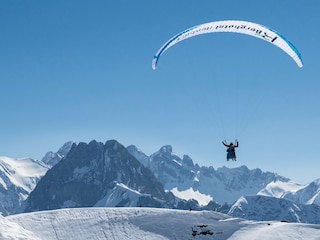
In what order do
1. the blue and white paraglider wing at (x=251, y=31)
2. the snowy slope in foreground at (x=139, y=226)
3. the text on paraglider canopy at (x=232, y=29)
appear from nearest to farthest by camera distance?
1. the blue and white paraglider wing at (x=251, y=31)
2. the text on paraglider canopy at (x=232, y=29)
3. the snowy slope in foreground at (x=139, y=226)

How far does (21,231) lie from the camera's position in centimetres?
1833

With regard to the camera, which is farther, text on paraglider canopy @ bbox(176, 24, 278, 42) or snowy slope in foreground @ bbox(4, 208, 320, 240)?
snowy slope in foreground @ bbox(4, 208, 320, 240)

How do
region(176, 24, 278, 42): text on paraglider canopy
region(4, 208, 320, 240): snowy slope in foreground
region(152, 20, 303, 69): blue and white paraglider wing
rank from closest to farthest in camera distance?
region(152, 20, 303, 69): blue and white paraglider wing < region(176, 24, 278, 42): text on paraglider canopy < region(4, 208, 320, 240): snowy slope in foreground

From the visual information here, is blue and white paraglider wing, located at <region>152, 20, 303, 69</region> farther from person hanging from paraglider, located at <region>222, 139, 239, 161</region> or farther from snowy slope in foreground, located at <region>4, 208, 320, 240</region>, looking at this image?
snowy slope in foreground, located at <region>4, 208, 320, 240</region>

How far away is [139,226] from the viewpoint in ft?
601

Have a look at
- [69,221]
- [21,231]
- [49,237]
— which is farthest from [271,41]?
[69,221]

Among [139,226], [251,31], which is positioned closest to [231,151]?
[251,31]

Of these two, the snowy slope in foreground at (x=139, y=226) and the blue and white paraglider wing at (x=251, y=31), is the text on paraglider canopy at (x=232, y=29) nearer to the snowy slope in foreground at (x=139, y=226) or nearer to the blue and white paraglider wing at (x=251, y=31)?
the blue and white paraglider wing at (x=251, y=31)

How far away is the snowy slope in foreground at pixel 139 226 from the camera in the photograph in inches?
6634

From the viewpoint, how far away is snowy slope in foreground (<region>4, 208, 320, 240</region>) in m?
168

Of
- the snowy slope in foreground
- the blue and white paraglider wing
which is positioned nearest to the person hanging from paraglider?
the blue and white paraglider wing

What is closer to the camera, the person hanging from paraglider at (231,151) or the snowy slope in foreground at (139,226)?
the person hanging from paraglider at (231,151)

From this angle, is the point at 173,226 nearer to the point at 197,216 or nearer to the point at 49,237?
the point at 197,216

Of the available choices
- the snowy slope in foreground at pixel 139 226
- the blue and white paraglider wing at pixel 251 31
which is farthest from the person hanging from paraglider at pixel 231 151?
the snowy slope in foreground at pixel 139 226
